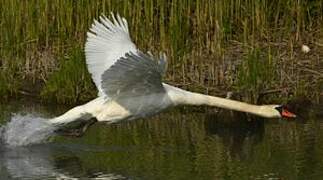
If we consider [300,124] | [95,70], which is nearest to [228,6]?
[300,124]

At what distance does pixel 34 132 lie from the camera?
10172 mm

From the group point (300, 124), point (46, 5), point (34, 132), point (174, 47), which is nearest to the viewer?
point (34, 132)

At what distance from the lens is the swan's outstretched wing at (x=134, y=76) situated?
8.52 metres

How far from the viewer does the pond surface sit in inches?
346

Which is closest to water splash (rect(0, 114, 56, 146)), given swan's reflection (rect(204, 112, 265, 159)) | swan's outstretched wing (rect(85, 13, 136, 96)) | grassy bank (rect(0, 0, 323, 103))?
swan's outstretched wing (rect(85, 13, 136, 96))

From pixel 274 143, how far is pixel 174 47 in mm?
3743

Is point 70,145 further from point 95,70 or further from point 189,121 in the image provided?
point 189,121

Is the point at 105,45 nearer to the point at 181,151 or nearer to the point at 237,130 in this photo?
the point at 181,151

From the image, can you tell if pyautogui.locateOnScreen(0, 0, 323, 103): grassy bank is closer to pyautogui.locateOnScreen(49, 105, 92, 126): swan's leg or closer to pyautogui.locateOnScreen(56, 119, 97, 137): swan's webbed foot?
pyautogui.locateOnScreen(56, 119, 97, 137): swan's webbed foot

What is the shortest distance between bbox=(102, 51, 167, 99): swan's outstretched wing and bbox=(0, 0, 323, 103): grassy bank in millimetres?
3545

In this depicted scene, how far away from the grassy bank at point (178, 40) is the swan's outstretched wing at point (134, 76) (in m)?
3.55

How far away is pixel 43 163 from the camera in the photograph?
9383 millimetres

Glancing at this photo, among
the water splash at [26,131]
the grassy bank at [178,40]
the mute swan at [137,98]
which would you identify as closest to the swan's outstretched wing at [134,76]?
the mute swan at [137,98]

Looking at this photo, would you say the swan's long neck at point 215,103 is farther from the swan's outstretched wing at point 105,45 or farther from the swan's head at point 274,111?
the swan's outstretched wing at point 105,45
